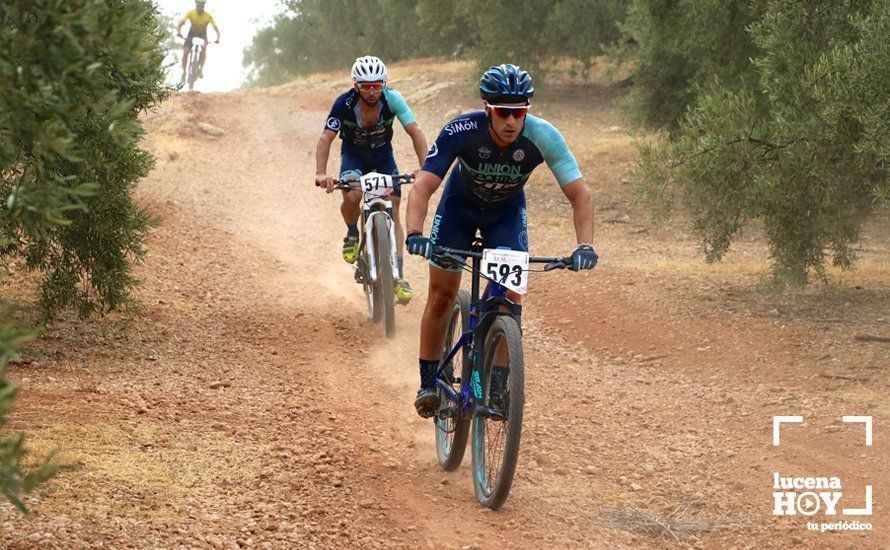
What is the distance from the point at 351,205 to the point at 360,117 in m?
0.98

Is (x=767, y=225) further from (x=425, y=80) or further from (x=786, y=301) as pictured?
(x=425, y=80)

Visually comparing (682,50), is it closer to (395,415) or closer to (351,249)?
(351,249)

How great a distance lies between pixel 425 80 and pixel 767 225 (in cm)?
2087

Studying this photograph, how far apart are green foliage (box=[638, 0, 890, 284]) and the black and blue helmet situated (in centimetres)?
512

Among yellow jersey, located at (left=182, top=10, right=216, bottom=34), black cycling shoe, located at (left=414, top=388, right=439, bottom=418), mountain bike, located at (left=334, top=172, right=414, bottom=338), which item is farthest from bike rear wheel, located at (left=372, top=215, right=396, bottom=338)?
yellow jersey, located at (left=182, top=10, right=216, bottom=34)

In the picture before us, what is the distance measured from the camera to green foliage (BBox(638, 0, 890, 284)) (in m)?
9.77

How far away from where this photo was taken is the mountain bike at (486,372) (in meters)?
5.34

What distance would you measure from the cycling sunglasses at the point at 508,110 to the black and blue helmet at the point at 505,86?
0.04 meters

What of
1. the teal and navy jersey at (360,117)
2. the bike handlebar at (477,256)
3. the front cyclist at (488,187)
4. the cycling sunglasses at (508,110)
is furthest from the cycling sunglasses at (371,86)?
the bike handlebar at (477,256)

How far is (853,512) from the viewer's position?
19.8ft

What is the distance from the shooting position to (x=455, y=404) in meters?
6.06

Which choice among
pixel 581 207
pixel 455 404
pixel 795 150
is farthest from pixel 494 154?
pixel 795 150

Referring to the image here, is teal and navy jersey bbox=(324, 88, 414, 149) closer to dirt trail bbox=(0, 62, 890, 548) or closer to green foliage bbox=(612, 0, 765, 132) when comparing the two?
dirt trail bbox=(0, 62, 890, 548)

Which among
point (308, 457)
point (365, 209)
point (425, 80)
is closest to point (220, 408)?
point (308, 457)
